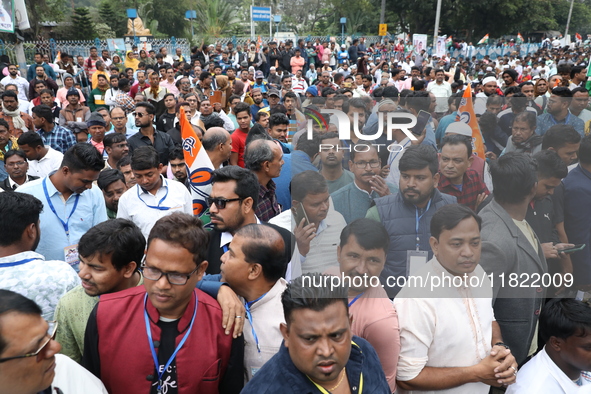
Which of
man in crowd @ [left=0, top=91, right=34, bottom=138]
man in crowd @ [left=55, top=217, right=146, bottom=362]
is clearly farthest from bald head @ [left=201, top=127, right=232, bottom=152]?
man in crowd @ [left=0, top=91, right=34, bottom=138]

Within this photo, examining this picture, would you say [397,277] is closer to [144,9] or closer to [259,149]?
[259,149]

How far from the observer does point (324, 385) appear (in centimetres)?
161

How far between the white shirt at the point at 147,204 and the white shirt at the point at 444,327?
1921 millimetres

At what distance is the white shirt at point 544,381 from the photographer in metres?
2.14

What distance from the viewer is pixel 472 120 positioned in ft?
6.13

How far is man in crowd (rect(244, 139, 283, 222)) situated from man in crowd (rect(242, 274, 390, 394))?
68.2 inches

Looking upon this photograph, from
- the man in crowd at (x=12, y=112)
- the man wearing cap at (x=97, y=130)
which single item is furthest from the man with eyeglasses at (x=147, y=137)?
the man in crowd at (x=12, y=112)

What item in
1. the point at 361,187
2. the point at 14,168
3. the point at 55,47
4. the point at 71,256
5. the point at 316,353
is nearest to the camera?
the point at 316,353

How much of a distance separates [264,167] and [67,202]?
1.31 metres

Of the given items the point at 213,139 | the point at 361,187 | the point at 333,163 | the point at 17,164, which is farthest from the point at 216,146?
the point at 361,187

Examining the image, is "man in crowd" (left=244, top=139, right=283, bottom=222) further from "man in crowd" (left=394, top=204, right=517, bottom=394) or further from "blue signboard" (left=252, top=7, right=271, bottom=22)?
"blue signboard" (left=252, top=7, right=271, bottom=22)

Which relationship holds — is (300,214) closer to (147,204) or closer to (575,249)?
(575,249)

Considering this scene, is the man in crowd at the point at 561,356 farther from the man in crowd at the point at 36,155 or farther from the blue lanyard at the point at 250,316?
the man in crowd at the point at 36,155

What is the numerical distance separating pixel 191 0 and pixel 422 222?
35674 mm
